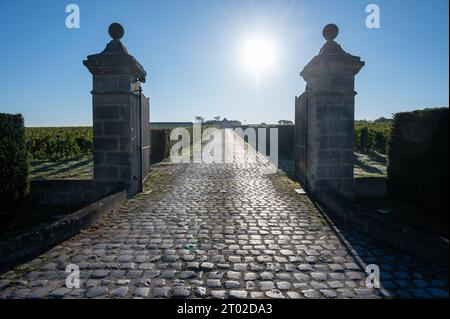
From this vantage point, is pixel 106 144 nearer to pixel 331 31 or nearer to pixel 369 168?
pixel 331 31

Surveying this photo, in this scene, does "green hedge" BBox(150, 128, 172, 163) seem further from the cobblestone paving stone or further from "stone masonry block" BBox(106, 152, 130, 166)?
the cobblestone paving stone

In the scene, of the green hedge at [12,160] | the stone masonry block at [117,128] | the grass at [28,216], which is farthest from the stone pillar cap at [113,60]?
the grass at [28,216]

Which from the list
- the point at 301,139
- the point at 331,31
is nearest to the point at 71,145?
the point at 301,139

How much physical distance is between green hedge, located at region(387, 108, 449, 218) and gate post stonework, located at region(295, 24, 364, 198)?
3.76 ft

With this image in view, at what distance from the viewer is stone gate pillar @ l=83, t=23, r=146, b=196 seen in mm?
6914

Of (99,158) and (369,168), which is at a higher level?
(99,158)

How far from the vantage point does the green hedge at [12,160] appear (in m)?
5.23

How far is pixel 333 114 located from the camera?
6.90 metres

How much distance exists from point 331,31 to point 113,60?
459 centimetres

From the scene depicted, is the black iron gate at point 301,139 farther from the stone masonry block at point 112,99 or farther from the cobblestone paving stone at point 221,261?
the stone masonry block at point 112,99

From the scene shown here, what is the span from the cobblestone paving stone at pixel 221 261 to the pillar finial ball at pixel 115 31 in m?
3.73

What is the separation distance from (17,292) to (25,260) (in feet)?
2.59

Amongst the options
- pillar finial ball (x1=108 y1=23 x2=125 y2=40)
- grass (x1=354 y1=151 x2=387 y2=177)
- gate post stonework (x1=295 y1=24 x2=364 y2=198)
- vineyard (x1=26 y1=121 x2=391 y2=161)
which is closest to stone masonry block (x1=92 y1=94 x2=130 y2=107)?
pillar finial ball (x1=108 y1=23 x2=125 y2=40)
